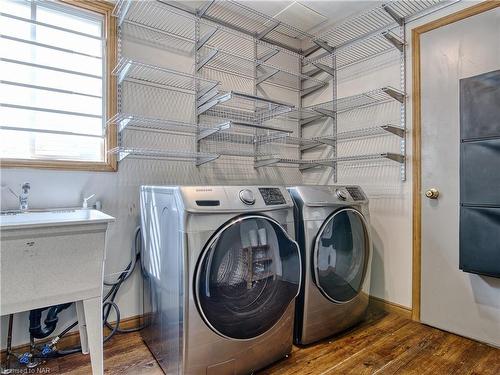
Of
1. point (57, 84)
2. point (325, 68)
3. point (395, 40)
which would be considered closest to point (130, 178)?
point (57, 84)

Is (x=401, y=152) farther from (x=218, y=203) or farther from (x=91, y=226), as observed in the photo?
(x=91, y=226)

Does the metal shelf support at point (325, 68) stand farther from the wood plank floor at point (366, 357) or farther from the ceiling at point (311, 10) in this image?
the wood plank floor at point (366, 357)

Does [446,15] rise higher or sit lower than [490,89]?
higher

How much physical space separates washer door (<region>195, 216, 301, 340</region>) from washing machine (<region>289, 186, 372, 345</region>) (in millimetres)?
163

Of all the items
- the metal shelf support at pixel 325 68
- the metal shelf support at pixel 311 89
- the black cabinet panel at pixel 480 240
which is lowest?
the black cabinet panel at pixel 480 240

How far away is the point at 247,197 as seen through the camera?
4.61 feet

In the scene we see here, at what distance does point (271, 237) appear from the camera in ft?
4.84

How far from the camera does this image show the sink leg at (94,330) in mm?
1249

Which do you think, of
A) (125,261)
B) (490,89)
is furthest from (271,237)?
(490,89)

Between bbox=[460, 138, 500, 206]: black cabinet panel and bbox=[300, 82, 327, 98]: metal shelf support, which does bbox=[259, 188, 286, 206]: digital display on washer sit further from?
bbox=[300, 82, 327, 98]: metal shelf support

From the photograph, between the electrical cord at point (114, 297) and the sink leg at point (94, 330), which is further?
the electrical cord at point (114, 297)

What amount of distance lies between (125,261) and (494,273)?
84.4 inches

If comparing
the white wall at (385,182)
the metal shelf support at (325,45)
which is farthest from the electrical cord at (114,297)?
the metal shelf support at (325,45)

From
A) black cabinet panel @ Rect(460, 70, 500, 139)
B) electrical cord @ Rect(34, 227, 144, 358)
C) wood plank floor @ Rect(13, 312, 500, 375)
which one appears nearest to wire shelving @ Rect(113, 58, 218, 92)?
electrical cord @ Rect(34, 227, 144, 358)
